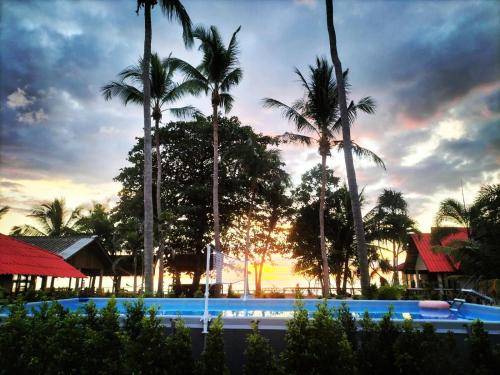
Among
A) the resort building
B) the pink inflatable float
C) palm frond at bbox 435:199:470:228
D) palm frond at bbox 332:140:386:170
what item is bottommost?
the pink inflatable float

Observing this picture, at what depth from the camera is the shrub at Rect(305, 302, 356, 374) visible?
14.2ft

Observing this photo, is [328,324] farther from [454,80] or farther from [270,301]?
[454,80]

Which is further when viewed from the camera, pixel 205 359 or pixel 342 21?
pixel 342 21

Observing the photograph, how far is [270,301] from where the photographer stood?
10.7 meters

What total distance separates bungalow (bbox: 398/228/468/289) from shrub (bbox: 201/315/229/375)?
18.2 meters

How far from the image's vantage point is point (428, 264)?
76.1ft

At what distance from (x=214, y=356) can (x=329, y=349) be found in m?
1.52

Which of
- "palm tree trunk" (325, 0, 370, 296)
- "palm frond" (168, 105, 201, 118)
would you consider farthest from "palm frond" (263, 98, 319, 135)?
"palm tree trunk" (325, 0, 370, 296)

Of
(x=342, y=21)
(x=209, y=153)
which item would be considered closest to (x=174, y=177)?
(x=209, y=153)

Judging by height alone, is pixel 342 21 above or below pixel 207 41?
below

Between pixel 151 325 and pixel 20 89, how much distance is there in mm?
13440

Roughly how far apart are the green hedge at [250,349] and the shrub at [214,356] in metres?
0.01

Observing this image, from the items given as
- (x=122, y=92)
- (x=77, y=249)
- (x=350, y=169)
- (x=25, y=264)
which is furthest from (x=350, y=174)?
(x=77, y=249)

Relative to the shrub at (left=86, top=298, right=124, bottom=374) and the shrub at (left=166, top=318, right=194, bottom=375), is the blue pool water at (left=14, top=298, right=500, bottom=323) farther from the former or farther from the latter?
the shrub at (left=166, top=318, right=194, bottom=375)
